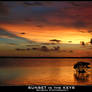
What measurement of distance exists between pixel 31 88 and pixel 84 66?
13430 millimetres

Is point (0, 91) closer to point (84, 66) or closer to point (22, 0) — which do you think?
point (22, 0)

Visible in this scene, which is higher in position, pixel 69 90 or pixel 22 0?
pixel 22 0

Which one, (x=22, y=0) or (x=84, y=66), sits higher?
(x=22, y=0)

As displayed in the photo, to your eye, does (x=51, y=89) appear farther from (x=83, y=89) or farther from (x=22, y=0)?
(x=22, y=0)

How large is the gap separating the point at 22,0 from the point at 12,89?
195 centimetres

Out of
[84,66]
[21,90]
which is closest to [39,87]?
[21,90]

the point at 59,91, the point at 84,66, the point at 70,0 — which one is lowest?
the point at 84,66

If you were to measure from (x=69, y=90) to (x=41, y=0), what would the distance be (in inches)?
83.0

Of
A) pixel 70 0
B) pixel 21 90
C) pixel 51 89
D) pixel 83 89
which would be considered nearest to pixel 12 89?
pixel 21 90

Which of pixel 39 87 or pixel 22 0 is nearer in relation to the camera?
pixel 22 0

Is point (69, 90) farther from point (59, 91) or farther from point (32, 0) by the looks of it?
point (32, 0)

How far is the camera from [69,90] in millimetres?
3400

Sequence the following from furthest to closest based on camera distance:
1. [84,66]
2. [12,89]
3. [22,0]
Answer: [84,66] → [12,89] → [22,0]

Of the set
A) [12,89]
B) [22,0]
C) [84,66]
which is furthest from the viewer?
[84,66]
